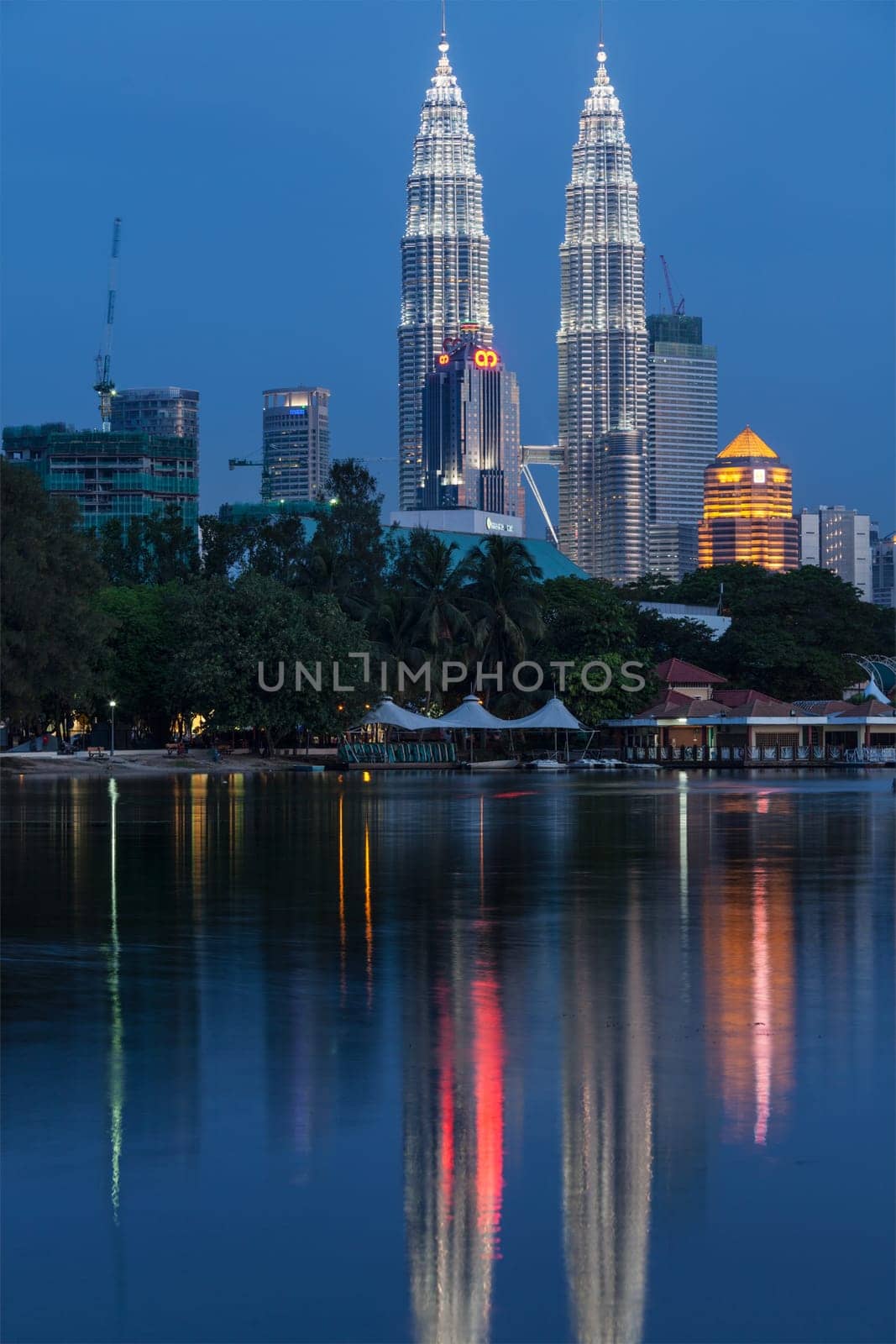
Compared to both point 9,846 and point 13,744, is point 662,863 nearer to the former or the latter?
point 9,846

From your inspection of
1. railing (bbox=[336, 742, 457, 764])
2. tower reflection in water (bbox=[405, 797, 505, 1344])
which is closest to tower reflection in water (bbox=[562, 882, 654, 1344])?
tower reflection in water (bbox=[405, 797, 505, 1344])

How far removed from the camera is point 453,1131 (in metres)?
7.56

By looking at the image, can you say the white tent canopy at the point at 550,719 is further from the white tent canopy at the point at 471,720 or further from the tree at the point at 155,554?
the tree at the point at 155,554

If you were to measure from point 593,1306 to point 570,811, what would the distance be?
2990cm

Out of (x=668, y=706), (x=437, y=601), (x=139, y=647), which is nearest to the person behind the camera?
(x=139, y=647)

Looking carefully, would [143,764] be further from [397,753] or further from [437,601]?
[437,601]

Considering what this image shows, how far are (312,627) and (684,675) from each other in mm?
26882

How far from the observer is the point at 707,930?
14.2 m

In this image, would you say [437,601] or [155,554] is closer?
[437,601]

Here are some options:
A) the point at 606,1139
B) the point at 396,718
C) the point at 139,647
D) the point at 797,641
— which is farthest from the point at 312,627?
the point at 606,1139

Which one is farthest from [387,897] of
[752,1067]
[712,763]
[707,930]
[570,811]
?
[712,763]

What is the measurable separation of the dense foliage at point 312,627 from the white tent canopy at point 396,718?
1062mm

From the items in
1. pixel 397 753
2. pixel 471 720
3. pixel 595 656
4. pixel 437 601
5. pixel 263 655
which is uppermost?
pixel 437 601

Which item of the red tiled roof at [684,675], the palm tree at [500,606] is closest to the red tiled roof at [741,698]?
the red tiled roof at [684,675]
